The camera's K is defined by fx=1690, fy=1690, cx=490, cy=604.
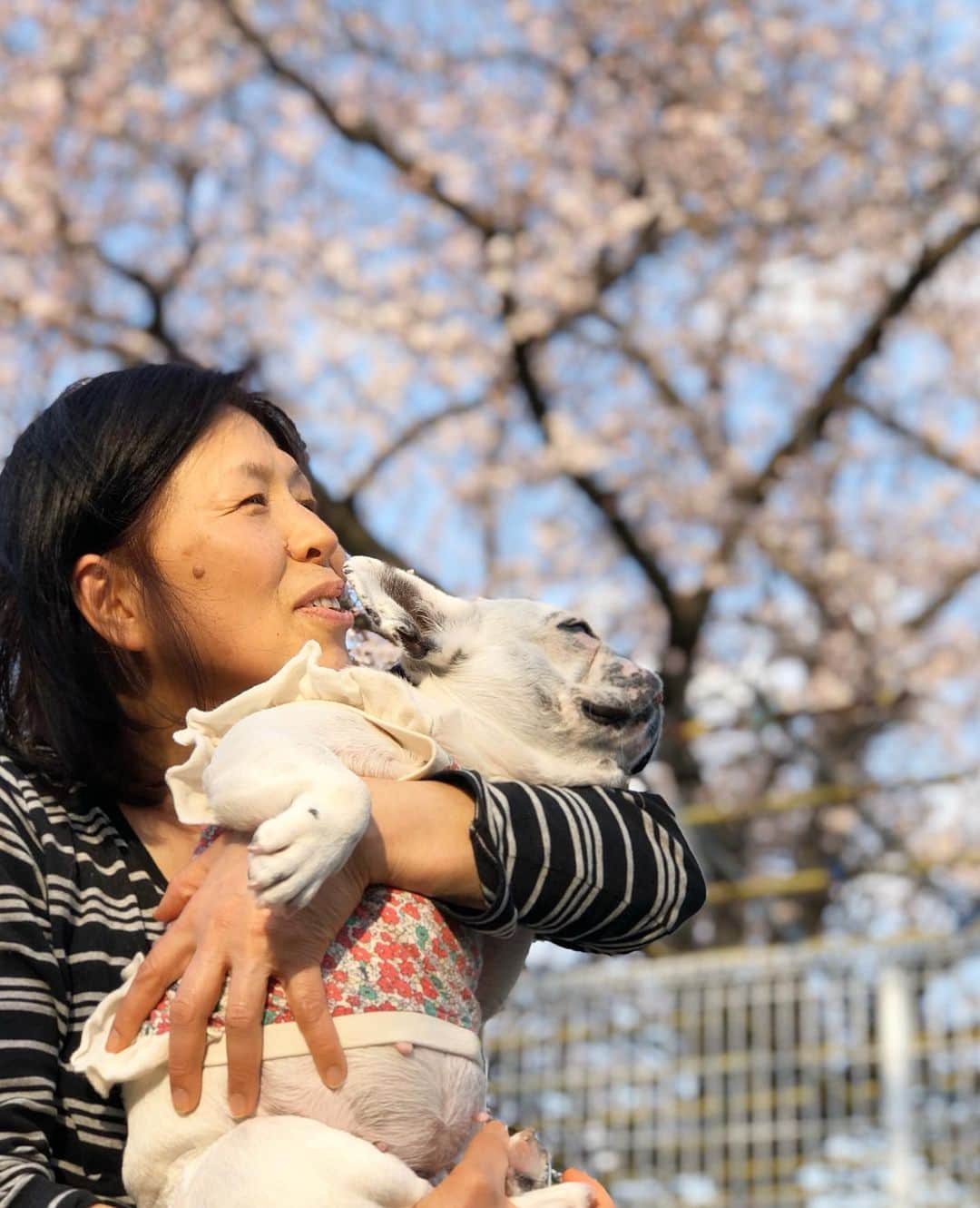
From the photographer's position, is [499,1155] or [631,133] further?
[631,133]

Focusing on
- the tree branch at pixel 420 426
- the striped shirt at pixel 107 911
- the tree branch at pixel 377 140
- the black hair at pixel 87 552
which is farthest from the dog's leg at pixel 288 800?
the tree branch at pixel 377 140

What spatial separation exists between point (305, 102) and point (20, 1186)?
33.0 ft

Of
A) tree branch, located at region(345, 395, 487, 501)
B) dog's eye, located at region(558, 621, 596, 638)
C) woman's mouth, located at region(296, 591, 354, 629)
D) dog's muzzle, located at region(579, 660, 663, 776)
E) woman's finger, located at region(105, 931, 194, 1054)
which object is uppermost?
dog's eye, located at region(558, 621, 596, 638)

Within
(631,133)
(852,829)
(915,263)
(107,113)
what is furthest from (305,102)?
(852,829)

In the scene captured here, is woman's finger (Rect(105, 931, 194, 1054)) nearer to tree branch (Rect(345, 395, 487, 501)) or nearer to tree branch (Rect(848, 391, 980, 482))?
tree branch (Rect(345, 395, 487, 501))

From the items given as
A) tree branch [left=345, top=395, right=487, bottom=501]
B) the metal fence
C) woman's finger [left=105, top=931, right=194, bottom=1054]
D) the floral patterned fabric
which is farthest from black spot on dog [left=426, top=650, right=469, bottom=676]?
tree branch [left=345, top=395, right=487, bottom=501]

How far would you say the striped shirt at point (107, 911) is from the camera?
1764 millimetres

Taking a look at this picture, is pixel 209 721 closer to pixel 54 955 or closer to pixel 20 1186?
pixel 54 955

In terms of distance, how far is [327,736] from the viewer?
5.85 ft

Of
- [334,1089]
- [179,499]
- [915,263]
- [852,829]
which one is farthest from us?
[852,829]

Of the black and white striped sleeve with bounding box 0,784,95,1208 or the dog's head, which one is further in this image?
the dog's head

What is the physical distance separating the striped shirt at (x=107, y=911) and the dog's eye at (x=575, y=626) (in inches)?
9.2

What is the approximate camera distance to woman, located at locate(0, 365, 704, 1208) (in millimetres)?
1696

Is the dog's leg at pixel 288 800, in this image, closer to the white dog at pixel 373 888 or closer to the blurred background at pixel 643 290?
the white dog at pixel 373 888
